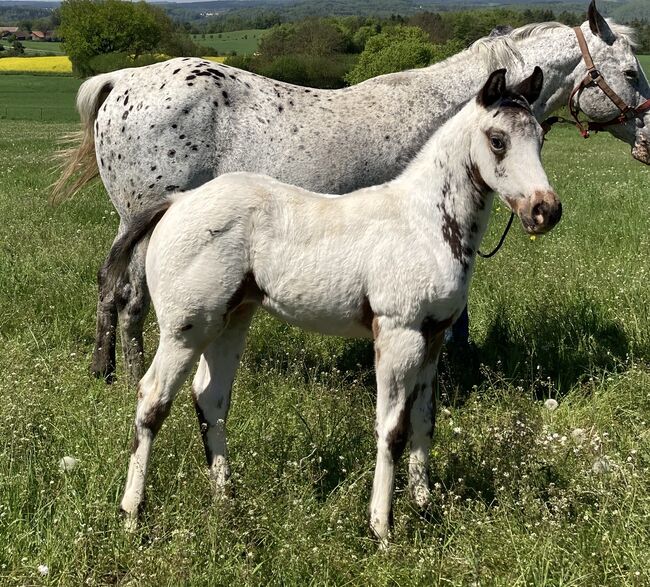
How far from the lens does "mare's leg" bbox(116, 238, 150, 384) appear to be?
5.27 metres

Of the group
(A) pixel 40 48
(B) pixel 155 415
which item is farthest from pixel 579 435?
(A) pixel 40 48

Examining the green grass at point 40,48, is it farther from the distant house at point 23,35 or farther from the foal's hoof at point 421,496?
the foal's hoof at point 421,496

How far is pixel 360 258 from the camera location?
3.36 meters

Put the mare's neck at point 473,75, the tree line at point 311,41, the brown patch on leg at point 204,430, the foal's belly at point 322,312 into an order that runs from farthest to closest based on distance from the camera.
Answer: the tree line at point 311,41 < the mare's neck at point 473,75 < the brown patch on leg at point 204,430 < the foal's belly at point 322,312

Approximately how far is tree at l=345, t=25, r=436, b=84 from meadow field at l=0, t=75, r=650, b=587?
32.7 meters

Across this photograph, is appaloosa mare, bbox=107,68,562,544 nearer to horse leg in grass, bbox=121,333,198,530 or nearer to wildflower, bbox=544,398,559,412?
horse leg in grass, bbox=121,333,198,530

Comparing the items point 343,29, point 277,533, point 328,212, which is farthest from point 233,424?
point 343,29

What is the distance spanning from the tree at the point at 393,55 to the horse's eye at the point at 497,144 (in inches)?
1378

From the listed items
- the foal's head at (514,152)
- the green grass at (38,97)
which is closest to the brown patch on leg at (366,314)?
the foal's head at (514,152)

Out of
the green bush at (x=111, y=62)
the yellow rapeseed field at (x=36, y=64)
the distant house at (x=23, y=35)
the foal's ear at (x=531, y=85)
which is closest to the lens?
the foal's ear at (x=531, y=85)

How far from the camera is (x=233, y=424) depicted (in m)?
4.42

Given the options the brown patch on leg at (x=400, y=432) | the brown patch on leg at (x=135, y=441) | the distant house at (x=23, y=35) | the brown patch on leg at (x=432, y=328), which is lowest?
the distant house at (x=23, y=35)

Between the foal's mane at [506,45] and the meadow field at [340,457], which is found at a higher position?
the foal's mane at [506,45]

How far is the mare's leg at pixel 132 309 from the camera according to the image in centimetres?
527
